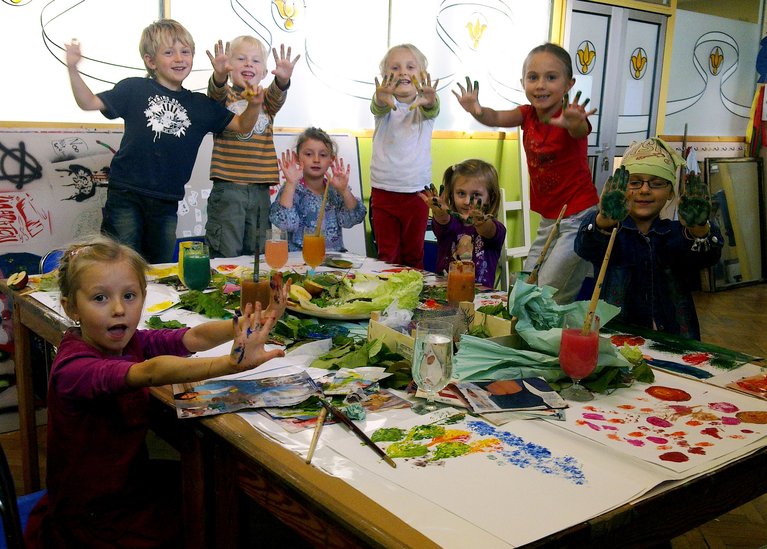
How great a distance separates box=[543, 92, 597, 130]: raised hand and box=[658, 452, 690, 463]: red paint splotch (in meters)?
1.97

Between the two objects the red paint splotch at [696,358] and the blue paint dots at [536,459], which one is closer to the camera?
the blue paint dots at [536,459]

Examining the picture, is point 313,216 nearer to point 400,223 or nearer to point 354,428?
point 400,223

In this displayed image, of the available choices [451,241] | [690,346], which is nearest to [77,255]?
[690,346]

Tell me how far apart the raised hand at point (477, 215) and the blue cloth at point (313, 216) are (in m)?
0.67

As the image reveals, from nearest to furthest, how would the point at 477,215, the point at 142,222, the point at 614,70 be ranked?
the point at 477,215, the point at 142,222, the point at 614,70

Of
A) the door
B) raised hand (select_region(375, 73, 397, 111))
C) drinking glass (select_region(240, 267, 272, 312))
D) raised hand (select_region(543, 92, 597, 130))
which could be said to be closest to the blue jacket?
raised hand (select_region(543, 92, 597, 130))

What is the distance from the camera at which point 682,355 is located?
1.83 m

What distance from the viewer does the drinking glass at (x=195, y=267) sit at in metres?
2.30

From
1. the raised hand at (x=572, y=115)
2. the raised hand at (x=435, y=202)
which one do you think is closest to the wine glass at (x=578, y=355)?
the raised hand at (x=435, y=202)

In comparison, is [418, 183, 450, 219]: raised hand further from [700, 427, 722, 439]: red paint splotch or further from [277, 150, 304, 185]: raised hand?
[700, 427, 722, 439]: red paint splotch

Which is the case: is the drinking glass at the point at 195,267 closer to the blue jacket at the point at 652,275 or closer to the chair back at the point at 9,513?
the chair back at the point at 9,513

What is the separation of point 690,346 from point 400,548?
4.11ft

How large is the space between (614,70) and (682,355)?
4.95 meters

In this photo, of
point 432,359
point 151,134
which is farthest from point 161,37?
Result: point 432,359
